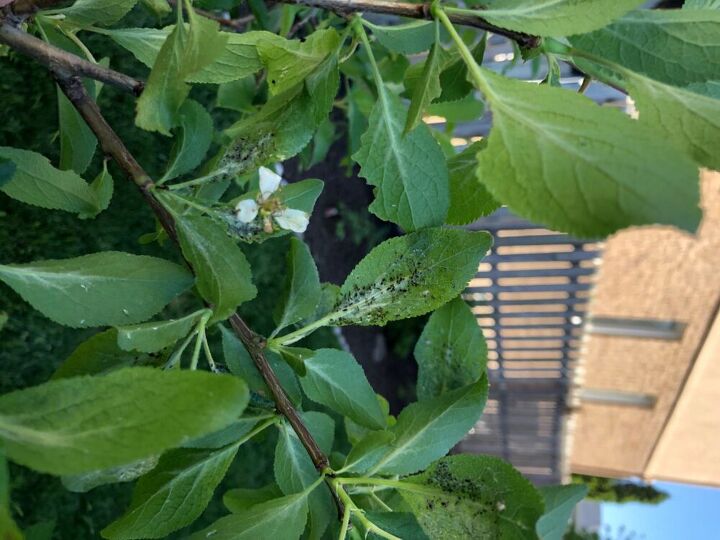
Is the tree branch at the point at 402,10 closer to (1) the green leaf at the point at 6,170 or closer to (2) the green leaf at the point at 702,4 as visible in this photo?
(2) the green leaf at the point at 702,4

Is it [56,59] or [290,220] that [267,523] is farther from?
[56,59]

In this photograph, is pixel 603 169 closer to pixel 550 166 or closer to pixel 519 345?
pixel 550 166

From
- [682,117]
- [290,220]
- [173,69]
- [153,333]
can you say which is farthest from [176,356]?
[682,117]

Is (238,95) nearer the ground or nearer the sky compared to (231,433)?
nearer the sky

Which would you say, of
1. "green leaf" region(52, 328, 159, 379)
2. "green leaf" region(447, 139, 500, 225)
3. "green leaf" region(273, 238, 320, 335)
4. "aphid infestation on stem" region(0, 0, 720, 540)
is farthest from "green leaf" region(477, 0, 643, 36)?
"green leaf" region(52, 328, 159, 379)

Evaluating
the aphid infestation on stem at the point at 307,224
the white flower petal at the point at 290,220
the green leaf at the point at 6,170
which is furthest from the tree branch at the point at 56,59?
the white flower petal at the point at 290,220

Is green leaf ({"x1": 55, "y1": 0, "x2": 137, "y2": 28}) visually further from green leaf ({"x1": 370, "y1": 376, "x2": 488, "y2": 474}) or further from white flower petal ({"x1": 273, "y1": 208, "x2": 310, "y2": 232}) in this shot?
green leaf ({"x1": 370, "y1": 376, "x2": 488, "y2": 474})
